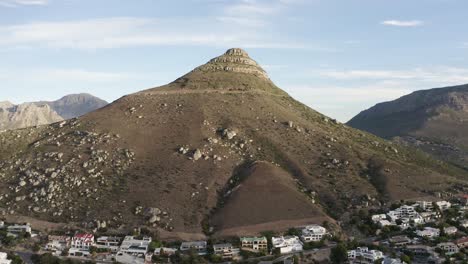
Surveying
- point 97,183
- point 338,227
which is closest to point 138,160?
point 97,183

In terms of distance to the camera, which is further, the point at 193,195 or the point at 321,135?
the point at 321,135

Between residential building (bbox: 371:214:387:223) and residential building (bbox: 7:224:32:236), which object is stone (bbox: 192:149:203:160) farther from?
residential building (bbox: 371:214:387:223)

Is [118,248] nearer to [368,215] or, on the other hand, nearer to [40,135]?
[368,215]

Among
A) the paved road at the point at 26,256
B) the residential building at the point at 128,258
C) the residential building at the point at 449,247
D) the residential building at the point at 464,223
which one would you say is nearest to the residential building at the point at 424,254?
the residential building at the point at 449,247

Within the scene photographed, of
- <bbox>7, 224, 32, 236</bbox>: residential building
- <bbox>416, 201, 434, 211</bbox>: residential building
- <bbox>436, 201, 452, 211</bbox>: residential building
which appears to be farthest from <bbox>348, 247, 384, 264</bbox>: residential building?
<bbox>7, 224, 32, 236</bbox>: residential building

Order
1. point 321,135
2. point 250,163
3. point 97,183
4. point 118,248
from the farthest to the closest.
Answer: point 321,135 → point 250,163 → point 97,183 → point 118,248

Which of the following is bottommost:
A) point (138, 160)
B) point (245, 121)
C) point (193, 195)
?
point (193, 195)
